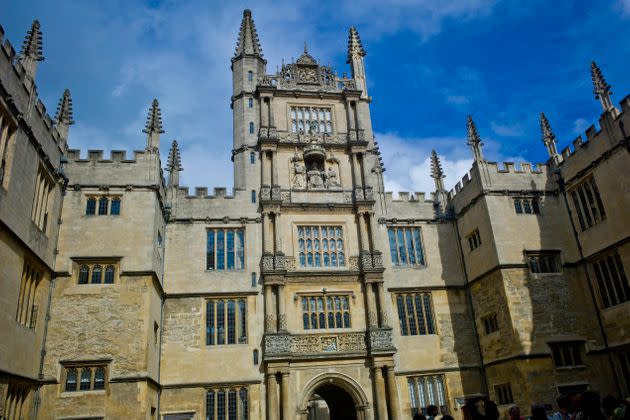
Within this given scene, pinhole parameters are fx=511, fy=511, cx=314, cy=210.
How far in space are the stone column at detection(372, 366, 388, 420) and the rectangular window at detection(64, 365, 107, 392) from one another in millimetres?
12175

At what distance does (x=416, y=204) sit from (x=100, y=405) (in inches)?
756

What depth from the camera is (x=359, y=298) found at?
26609mm

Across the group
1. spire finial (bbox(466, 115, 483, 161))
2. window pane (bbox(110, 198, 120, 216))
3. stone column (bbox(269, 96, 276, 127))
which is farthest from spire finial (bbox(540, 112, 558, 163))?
window pane (bbox(110, 198, 120, 216))

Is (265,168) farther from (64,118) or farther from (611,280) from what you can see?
(611,280)

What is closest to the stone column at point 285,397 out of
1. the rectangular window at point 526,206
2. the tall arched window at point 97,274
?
the tall arched window at point 97,274

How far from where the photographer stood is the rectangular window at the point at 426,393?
25.4m

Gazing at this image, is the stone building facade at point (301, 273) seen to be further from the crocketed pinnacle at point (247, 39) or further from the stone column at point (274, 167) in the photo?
the crocketed pinnacle at point (247, 39)

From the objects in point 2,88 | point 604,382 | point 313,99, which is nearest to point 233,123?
point 313,99

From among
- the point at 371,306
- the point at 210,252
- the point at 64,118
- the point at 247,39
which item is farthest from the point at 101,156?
the point at 371,306

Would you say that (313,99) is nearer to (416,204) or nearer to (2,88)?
(416,204)

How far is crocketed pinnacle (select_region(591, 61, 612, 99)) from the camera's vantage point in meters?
24.4

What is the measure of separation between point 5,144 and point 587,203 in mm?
25071

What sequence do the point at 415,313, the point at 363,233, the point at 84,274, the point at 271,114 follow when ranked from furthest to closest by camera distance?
the point at 271,114
the point at 363,233
the point at 415,313
the point at 84,274

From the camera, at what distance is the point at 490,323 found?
2609 centimetres
